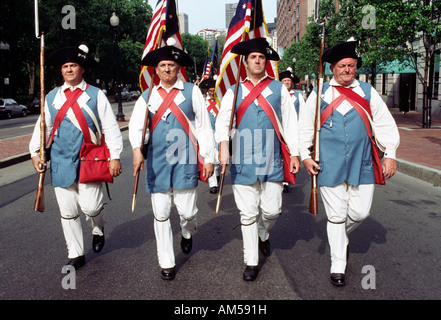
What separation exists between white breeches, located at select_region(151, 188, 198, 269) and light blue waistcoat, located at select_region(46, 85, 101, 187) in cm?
79

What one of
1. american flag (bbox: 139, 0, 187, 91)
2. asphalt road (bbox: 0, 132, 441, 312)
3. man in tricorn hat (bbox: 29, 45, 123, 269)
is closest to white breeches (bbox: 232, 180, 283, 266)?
asphalt road (bbox: 0, 132, 441, 312)

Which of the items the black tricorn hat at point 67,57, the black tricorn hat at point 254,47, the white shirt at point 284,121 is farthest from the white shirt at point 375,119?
the black tricorn hat at point 67,57

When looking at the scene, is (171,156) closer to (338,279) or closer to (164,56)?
(164,56)

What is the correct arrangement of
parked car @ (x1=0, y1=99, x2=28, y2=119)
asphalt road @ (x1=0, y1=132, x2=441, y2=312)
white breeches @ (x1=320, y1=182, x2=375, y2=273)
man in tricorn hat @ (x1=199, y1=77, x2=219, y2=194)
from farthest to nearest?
parked car @ (x1=0, y1=99, x2=28, y2=119) < man in tricorn hat @ (x1=199, y1=77, x2=219, y2=194) < white breeches @ (x1=320, y1=182, x2=375, y2=273) < asphalt road @ (x1=0, y1=132, x2=441, y2=312)

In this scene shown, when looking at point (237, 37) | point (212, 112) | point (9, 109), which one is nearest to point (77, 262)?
point (237, 37)

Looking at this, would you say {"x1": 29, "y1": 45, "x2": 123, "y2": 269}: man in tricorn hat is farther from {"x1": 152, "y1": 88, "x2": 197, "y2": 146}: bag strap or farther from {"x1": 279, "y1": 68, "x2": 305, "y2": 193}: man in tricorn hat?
{"x1": 279, "y1": 68, "x2": 305, "y2": 193}: man in tricorn hat

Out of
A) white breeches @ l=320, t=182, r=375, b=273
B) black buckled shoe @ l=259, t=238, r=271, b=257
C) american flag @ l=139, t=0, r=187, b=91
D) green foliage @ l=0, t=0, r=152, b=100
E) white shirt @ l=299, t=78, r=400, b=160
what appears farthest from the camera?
green foliage @ l=0, t=0, r=152, b=100

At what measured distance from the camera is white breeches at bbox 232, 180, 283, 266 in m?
3.77

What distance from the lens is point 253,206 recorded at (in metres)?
3.83

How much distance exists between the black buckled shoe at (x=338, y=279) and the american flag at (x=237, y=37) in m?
2.62

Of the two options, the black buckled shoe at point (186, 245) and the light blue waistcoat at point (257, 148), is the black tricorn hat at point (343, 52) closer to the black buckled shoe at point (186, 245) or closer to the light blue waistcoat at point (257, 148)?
the light blue waistcoat at point (257, 148)

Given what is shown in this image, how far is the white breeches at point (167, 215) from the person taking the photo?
12.3 feet

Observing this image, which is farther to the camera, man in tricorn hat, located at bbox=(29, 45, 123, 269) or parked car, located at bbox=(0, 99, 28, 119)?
parked car, located at bbox=(0, 99, 28, 119)
